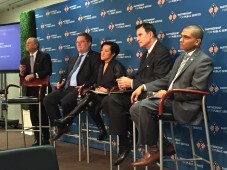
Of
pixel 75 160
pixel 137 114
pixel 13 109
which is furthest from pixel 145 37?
pixel 13 109

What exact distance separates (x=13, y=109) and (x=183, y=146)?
4.99 metres

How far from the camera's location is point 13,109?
785cm

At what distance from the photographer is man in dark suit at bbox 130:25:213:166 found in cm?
289

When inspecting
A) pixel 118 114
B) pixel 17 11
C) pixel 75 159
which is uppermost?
pixel 17 11

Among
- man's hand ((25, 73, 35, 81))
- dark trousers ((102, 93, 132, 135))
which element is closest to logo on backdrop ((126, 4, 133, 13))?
dark trousers ((102, 93, 132, 135))

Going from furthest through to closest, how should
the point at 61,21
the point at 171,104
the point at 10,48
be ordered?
1. the point at 10,48
2. the point at 61,21
3. the point at 171,104

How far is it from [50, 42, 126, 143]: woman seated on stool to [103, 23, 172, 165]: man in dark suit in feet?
1.39

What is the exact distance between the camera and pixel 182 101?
2.91 meters

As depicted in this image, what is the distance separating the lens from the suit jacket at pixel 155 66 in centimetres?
346

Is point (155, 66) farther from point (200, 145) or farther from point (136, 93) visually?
point (200, 145)

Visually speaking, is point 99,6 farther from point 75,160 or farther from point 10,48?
point 10,48

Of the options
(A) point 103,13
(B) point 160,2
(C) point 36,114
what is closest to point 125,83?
(B) point 160,2

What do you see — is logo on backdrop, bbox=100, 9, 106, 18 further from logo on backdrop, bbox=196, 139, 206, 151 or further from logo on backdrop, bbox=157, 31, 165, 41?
logo on backdrop, bbox=196, 139, 206, 151

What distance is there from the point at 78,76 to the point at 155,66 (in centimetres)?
138
